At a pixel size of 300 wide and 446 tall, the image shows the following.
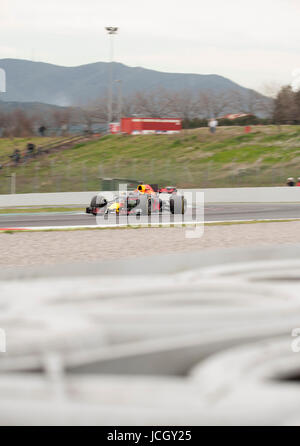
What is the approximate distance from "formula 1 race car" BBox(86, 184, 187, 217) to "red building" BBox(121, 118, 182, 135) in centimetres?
3000

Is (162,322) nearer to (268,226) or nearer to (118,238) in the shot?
(118,238)

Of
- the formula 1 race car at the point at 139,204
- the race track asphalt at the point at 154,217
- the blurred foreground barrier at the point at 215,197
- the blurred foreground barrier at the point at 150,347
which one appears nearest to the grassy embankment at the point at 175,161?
the blurred foreground barrier at the point at 215,197

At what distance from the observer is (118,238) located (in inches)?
496

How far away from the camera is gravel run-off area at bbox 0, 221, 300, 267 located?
10.0m

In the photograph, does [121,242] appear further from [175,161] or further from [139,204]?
[175,161]

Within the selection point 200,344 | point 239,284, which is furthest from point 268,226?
point 200,344

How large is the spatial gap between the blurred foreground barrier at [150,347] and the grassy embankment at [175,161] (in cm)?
1998

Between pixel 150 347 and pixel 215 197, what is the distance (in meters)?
22.9

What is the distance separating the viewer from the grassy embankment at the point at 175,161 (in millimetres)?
28391

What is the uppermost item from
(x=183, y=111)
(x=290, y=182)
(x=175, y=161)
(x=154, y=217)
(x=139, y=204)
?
(x=183, y=111)

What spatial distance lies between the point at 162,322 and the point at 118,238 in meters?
7.10

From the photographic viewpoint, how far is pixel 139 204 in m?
18.2

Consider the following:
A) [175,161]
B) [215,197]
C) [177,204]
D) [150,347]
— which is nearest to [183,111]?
[175,161]
